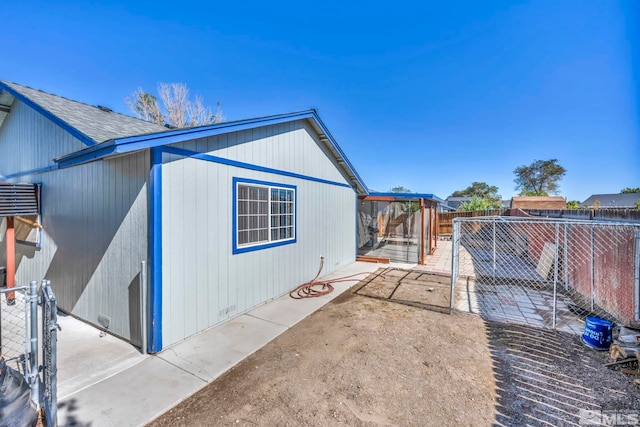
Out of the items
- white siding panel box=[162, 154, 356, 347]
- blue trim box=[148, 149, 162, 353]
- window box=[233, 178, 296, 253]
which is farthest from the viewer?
window box=[233, 178, 296, 253]

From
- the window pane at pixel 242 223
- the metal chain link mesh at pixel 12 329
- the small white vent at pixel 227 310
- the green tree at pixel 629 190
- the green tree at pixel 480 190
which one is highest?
the green tree at pixel 480 190

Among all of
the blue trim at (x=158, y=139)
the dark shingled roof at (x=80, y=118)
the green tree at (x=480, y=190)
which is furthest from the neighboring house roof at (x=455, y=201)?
the dark shingled roof at (x=80, y=118)

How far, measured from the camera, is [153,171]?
10.5 feet

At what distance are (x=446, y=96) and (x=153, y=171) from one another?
513 inches

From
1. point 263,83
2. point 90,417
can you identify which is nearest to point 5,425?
point 90,417

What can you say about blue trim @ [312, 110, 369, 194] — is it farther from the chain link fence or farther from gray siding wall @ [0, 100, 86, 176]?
gray siding wall @ [0, 100, 86, 176]

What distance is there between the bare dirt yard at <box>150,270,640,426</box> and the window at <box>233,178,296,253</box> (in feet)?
5.88

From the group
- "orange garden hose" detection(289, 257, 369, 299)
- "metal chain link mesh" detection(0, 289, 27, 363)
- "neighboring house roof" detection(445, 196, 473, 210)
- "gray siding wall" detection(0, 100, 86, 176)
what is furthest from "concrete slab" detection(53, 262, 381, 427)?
"neighboring house roof" detection(445, 196, 473, 210)

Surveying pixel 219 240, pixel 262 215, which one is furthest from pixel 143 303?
pixel 262 215

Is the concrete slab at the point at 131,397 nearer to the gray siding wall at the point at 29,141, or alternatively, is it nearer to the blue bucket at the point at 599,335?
the gray siding wall at the point at 29,141

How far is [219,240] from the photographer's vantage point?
4.08 metres

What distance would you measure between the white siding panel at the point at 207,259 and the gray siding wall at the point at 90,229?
0.35m

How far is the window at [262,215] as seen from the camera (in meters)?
4.57

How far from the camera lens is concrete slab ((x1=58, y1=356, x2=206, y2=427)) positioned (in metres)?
2.17
